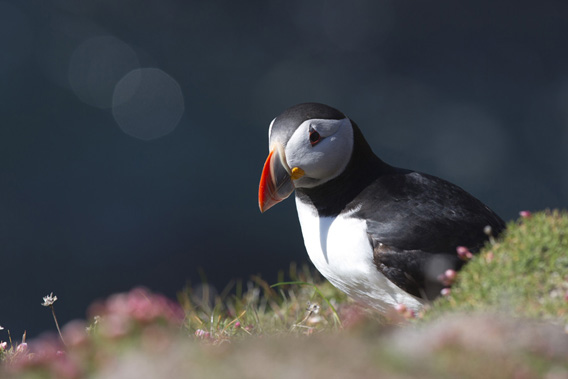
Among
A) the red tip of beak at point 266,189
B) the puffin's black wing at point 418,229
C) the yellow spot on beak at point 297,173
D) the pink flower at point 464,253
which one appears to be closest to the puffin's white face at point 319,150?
A: the yellow spot on beak at point 297,173

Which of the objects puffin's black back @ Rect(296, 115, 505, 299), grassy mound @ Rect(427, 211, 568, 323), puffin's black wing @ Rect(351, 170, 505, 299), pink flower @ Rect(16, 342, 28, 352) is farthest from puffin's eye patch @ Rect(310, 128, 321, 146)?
pink flower @ Rect(16, 342, 28, 352)

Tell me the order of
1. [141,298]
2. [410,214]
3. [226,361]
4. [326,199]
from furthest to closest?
[326,199], [410,214], [141,298], [226,361]

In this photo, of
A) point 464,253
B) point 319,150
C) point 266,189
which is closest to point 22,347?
point 266,189

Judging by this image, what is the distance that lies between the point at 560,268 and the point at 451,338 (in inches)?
49.5

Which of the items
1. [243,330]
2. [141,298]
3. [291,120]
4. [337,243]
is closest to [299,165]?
[291,120]

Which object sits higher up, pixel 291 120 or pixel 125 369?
pixel 291 120

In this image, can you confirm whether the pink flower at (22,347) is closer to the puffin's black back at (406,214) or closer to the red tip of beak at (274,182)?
the red tip of beak at (274,182)

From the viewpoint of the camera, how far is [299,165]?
5.01m

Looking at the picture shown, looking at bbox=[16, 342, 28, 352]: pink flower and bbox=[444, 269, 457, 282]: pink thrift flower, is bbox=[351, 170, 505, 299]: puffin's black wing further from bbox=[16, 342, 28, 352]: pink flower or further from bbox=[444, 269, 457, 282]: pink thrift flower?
bbox=[16, 342, 28, 352]: pink flower

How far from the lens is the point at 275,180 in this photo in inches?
197

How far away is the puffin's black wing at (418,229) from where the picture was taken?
4625 mm

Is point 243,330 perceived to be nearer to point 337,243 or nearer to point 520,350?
point 337,243

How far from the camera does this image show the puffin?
15.3 feet

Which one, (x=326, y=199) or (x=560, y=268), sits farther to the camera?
(x=326, y=199)
